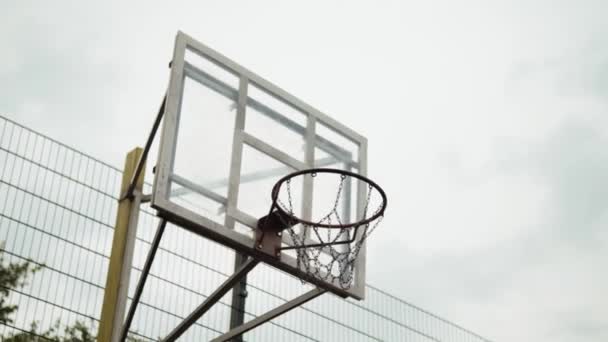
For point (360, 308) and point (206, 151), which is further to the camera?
point (360, 308)

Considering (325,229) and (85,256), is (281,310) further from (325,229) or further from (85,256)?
(85,256)

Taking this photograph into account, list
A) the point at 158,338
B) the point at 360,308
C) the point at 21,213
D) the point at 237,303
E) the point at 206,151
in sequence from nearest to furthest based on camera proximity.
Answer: the point at 206,151 < the point at 21,213 < the point at 158,338 < the point at 237,303 < the point at 360,308

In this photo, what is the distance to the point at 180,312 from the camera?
8641mm

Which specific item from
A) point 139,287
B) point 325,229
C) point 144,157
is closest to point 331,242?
point 325,229

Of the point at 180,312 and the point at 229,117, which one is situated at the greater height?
the point at 229,117

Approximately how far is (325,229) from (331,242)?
138 mm

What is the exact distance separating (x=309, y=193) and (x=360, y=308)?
3.65 metres

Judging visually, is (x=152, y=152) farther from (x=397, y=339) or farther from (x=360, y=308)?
Answer: (x=397, y=339)

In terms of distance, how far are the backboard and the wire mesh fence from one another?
76.5 inches

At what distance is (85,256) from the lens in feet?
26.9

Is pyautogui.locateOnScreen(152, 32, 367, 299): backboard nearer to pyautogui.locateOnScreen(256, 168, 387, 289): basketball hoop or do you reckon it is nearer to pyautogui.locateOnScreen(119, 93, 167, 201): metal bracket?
pyautogui.locateOnScreen(256, 168, 387, 289): basketball hoop

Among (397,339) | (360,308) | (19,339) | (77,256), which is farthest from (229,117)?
(397,339)

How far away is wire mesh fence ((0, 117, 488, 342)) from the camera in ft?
25.7

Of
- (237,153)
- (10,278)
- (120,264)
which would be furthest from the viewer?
(10,278)
